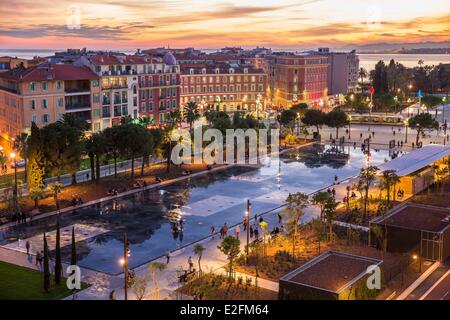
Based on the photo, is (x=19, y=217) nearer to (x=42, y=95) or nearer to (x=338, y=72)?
(x=42, y=95)

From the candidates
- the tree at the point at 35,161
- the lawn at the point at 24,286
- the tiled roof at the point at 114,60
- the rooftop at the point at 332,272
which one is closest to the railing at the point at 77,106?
the tiled roof at the point at 114,60

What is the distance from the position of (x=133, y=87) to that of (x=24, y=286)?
61.9 meters

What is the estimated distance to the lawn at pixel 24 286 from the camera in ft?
101

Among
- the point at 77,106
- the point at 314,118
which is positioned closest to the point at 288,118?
the point at 314,118

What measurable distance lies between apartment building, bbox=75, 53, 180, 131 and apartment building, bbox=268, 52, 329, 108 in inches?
1479

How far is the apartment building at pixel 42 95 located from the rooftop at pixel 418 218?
48562 mm

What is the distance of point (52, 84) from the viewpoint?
7562cm

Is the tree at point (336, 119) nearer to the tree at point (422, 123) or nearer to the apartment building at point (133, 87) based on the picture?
the tree at point (422, 123)

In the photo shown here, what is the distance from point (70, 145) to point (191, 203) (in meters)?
11.9

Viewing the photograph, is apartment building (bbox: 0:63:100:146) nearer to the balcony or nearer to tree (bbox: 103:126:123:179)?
the balcony

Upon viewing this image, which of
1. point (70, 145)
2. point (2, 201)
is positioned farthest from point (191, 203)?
point (2, 201)

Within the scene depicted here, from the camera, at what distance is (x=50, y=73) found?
75688 millimetres

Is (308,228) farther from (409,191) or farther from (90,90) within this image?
(90,90)

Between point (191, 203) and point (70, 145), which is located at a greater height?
point (70, 145)
